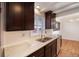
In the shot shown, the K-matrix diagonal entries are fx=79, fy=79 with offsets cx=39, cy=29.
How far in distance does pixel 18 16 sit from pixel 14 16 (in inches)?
3.1

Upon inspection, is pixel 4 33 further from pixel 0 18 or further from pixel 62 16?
pixel 62 16

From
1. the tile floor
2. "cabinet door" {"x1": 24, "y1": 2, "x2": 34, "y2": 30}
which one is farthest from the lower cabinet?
"cabinet door" {"x1": 24, "y1": 2, "x2": 34, "y2": 30}

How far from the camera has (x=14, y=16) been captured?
4.44ft

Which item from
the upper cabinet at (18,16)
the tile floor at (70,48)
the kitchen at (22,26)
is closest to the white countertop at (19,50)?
the kitchen at (22,26)

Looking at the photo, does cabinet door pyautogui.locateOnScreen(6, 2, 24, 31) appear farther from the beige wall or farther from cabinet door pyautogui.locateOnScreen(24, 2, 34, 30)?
the beige wall

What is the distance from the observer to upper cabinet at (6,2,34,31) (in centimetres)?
129

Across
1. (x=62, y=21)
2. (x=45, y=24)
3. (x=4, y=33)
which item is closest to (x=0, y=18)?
(x=4, y=33)

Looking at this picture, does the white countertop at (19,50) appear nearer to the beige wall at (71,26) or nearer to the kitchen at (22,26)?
the kitchen at (22,26)

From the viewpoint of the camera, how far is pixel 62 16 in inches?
73.6

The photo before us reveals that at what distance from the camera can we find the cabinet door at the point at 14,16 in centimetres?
128

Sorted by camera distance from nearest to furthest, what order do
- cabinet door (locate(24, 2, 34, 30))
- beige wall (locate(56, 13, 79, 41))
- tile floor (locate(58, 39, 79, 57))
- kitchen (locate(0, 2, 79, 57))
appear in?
kitchen (locate(0, 2, 79, 57)), cabinet door (locate(24, 2, 34, 30)), beige wall (locate(56, 13, 79, 41)), tile floor (locate(58, 39, 79, 57))

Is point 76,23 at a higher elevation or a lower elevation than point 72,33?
higher

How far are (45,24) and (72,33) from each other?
4.57 feet

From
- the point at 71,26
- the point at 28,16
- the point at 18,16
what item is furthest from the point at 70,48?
the point at 18,16
